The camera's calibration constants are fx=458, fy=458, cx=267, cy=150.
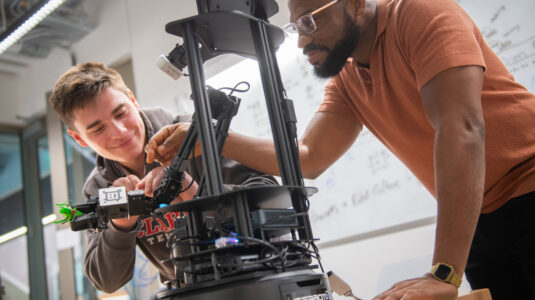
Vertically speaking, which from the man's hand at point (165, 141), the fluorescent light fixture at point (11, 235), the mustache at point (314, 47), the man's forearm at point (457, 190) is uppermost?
the fluorescent light fixture at point (11, 235)

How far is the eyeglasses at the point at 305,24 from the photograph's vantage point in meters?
1.29

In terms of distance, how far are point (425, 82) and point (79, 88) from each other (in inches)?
45.4

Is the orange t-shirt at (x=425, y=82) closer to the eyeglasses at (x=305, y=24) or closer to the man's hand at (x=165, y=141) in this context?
the eyeglasses at (x=305, y=24)

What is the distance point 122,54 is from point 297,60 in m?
1.81

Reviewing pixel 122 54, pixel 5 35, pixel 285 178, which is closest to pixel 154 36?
pixel 122 54

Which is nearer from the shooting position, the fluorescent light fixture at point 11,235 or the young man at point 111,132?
the young man at point 111,132

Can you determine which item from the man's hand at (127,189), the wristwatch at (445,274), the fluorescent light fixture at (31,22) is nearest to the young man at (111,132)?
the man's hand at (127,189)

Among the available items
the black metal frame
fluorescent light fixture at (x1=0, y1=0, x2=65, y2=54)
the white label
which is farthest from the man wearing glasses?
fluorescent light fixture at (x1=0, y1=0, x2=65, y2=54)

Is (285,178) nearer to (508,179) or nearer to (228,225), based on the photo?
(228,225)

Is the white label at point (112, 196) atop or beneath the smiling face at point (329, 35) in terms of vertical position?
beneath

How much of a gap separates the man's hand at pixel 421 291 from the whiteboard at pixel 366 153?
1.23m

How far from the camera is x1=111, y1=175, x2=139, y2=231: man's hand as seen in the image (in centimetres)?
118

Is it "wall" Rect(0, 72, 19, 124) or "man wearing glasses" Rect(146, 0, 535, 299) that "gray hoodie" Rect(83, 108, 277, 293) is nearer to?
"man wearing glasses" Rect(146, 0, 535, 299)

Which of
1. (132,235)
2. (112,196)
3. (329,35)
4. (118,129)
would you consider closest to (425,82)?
(329,35)
